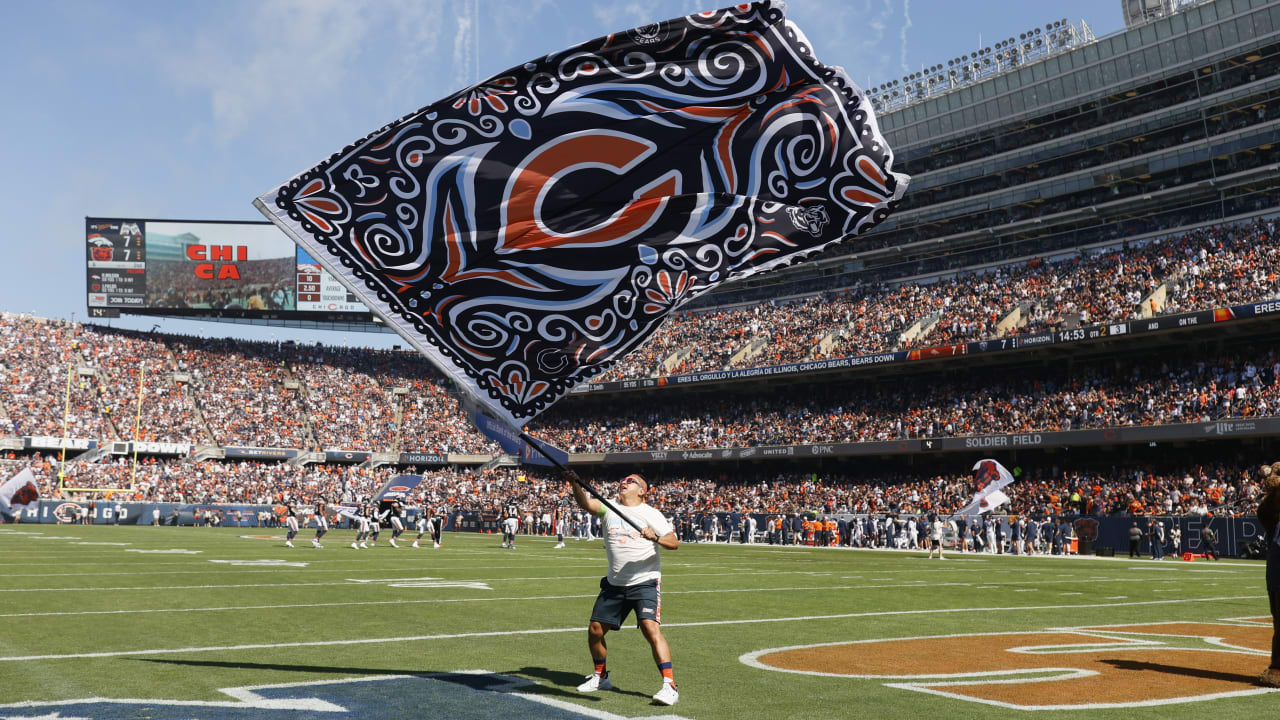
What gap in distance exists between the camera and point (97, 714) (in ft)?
22.2

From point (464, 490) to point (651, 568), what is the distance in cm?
5784

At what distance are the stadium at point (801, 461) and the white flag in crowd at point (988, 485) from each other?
0.34 m

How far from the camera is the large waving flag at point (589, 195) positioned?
838 centimetres

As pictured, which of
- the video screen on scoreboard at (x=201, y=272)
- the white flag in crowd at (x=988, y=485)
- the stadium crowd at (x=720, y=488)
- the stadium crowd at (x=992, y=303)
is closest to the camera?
Answer: the white flag in crowd at (x=988, y=485)

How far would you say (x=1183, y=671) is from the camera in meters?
9.16

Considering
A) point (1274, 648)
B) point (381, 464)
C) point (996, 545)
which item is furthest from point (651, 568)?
point (381, 464)

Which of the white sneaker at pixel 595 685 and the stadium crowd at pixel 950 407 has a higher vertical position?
the stadium crowd at pixel 950 407

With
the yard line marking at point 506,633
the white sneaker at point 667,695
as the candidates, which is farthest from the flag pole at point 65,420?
the white sneaker at point 667,695

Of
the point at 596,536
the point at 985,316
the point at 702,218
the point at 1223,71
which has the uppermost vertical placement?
the point at 1223,71

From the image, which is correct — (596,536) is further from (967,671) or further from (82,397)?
(967,671)

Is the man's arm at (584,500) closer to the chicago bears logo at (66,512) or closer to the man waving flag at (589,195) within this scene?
the man waving flag at (589,195)

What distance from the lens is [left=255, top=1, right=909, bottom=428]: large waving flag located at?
8375mm

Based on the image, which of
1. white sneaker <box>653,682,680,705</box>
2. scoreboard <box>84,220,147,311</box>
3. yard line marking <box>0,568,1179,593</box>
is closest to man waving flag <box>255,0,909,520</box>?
white sneaker <box>653,682,680,705</box>

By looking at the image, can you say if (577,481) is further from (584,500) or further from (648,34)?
(648,34)
